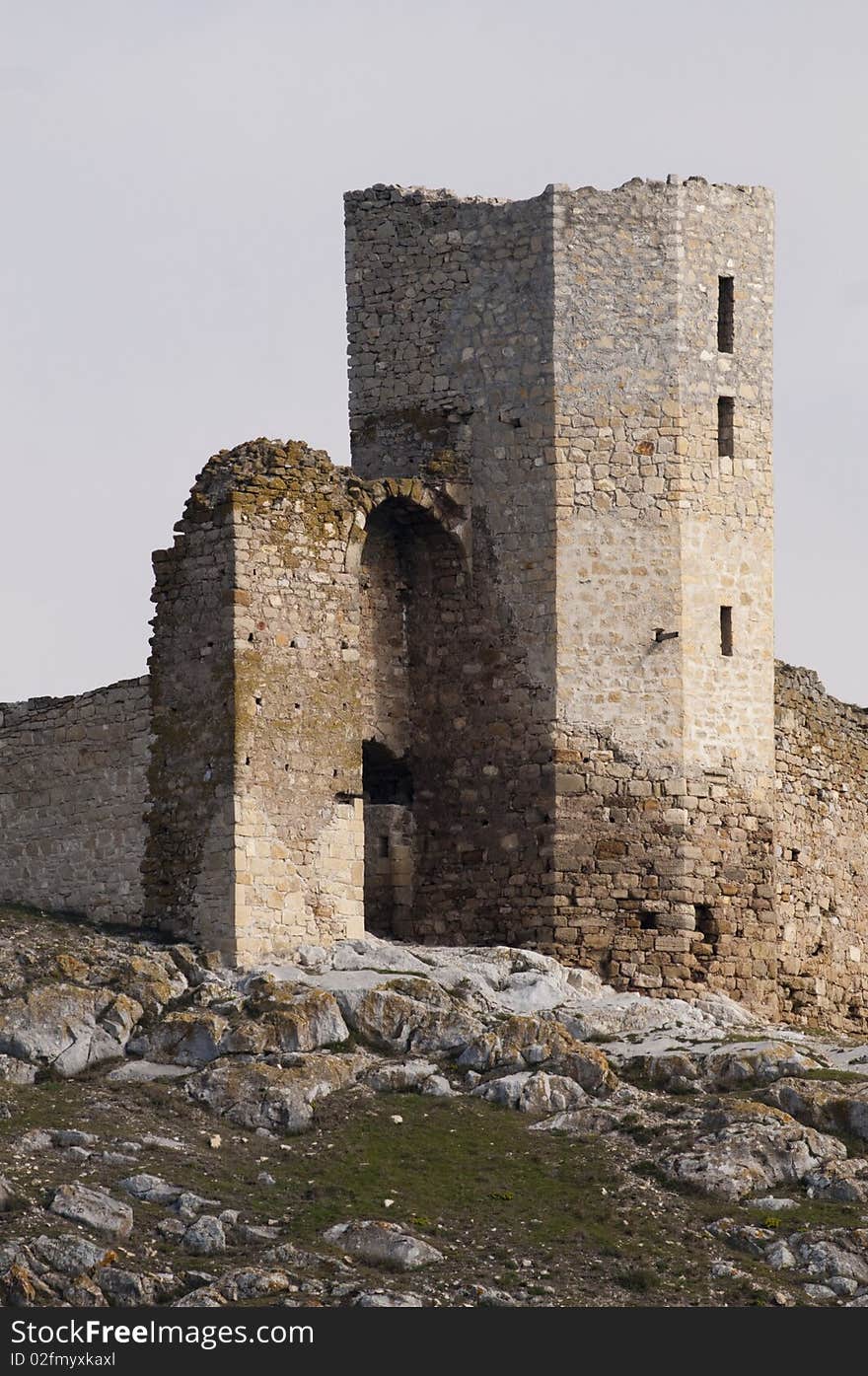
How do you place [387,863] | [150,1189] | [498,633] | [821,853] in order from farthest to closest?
[821,853] → [387,863] → [498,633] → [150,1189]

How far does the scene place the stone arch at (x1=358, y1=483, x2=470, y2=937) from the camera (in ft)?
130

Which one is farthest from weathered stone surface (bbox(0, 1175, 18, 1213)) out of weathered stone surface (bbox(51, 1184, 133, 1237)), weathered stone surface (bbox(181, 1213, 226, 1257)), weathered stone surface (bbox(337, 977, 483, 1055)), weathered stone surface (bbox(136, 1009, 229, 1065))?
weathered stone surface (bbox(337, 977, 483, 1055))

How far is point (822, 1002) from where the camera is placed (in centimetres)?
4184

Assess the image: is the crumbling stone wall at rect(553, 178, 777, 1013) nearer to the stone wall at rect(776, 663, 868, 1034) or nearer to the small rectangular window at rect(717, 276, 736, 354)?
the small rectangular window at rect(717, 276, 736, 354)

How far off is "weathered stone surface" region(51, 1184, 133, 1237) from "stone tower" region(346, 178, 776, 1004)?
9461 mm

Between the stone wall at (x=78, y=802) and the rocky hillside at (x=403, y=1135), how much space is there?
87cm

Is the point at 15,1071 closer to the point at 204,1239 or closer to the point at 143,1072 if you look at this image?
the point at 143,1072

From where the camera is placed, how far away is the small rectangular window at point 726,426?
131 ft

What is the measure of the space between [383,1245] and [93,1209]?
2479mm

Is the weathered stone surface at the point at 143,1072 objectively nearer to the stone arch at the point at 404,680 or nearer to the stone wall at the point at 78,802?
the stone wall at the point at 78,802

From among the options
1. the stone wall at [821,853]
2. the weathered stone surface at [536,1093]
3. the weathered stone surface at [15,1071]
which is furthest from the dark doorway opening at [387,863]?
the weathered stone surface at [15,1071]

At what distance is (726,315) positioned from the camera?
4019 cm

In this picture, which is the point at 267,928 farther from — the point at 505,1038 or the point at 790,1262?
the point at 790,1262

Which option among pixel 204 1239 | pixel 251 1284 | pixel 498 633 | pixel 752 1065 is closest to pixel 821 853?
pixel 498 633
